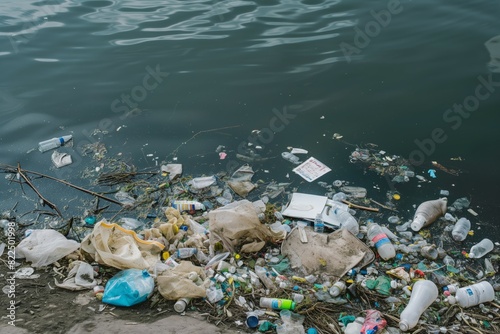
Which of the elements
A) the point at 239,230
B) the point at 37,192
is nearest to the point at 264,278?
the point at 239,230

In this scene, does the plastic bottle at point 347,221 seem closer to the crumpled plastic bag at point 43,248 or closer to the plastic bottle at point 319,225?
the plastic bottle at point 319,225

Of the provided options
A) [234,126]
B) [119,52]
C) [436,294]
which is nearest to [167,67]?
[119,52]

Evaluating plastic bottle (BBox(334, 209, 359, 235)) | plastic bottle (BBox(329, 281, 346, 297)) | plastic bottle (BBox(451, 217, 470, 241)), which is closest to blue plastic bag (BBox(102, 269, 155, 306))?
plastic bottle (BBox(329, 281, 346, 297))

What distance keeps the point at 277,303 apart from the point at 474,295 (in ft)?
4.06

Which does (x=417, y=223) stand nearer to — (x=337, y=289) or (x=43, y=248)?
(x=337, y=289)

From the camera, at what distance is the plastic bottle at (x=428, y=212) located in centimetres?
362

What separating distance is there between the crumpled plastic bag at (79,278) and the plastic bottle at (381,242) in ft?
6.40

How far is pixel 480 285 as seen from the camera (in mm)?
3090

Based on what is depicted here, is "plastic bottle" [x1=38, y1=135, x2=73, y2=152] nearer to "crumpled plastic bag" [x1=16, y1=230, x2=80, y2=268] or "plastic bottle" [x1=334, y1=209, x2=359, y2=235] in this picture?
"crumpled plastic bag" [x1=16, y1=230, x2=80, y2=268]

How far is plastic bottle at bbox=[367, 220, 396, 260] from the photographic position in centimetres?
338

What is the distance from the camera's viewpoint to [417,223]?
11.9 feet

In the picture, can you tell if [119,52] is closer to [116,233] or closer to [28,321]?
[116,233]

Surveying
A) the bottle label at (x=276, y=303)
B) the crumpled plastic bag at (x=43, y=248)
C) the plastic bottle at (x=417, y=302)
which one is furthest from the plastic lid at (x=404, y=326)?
the crumpled plastic bag at (x=43, y=248)

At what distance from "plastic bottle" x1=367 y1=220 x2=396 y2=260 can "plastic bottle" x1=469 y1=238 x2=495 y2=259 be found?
0.56m
